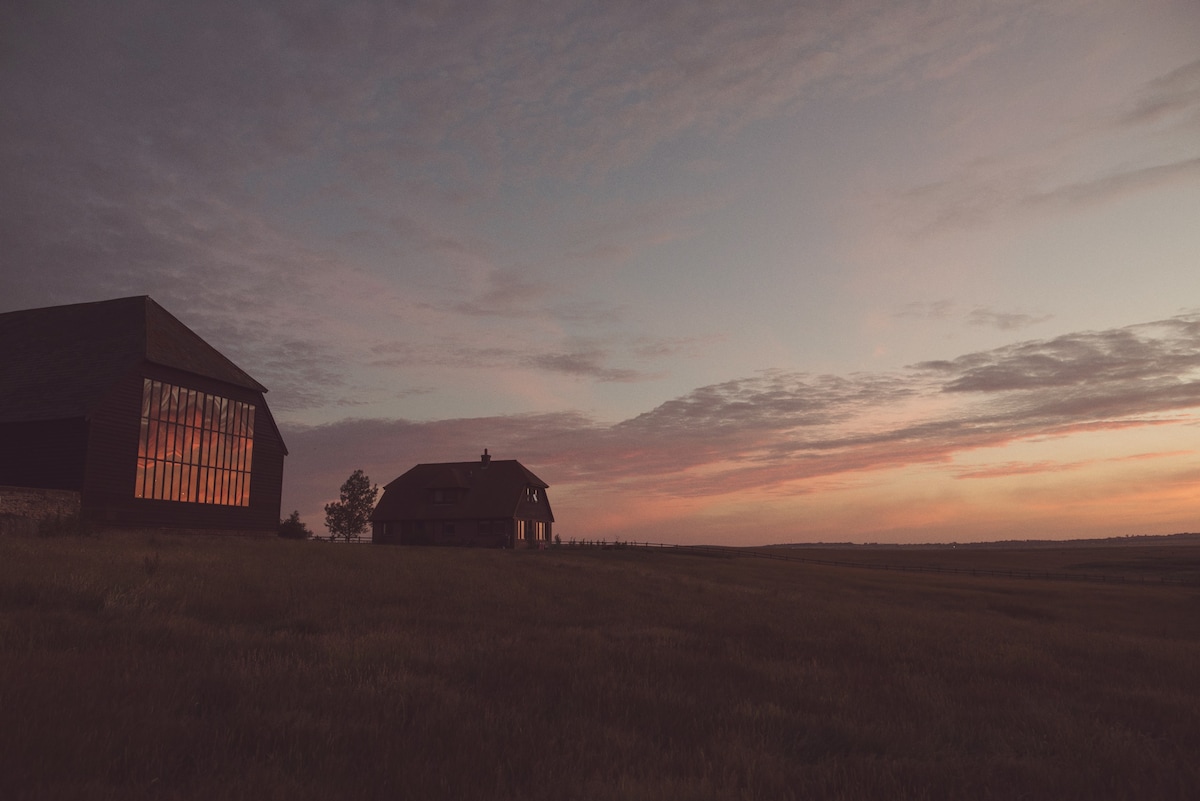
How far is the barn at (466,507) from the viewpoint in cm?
6731

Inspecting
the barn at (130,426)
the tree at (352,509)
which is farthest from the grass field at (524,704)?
the tree at (352,509)

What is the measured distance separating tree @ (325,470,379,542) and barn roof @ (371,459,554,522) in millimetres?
14802

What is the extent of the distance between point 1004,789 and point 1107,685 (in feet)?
23.4

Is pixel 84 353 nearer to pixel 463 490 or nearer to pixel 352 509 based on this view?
pixel 463 490

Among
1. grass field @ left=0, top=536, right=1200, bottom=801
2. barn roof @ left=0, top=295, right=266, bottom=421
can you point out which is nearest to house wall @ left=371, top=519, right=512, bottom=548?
barn roof @ left=0, top=295, right=266, bottom=421

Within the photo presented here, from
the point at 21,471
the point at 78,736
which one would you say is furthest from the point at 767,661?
the point at 21,471

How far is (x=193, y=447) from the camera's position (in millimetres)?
36625

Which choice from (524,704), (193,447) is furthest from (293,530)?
(524,704)

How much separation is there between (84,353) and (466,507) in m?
38.1

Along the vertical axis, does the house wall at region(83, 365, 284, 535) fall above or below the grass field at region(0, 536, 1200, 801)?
above

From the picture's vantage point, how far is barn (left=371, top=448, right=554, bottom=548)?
67.3m

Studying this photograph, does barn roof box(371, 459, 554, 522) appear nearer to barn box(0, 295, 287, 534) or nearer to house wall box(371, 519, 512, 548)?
house wall box(371, 519, 512, 548)

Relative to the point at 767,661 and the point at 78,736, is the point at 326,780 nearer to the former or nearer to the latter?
the point at 78,736

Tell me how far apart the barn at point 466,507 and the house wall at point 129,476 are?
29086mm
